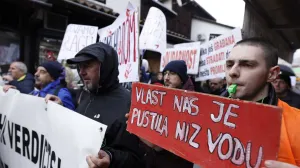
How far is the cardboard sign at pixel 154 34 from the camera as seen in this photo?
4.00 m

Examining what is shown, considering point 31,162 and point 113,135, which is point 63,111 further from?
point 31,162

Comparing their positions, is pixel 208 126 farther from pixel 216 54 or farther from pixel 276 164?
pixel 216 54

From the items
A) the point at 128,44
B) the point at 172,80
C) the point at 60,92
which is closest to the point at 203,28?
the point at 172,80

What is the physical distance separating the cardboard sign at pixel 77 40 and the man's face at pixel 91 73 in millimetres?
2070

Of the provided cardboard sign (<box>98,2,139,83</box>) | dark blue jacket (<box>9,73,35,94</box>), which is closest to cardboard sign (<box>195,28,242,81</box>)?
cardboard sign (<box>98,2,139,83</box>)

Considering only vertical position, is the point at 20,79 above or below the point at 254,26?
below

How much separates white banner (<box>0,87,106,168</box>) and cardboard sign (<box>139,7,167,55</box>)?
209cm

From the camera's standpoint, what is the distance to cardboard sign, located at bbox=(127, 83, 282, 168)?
2.95 ft

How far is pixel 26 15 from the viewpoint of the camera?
6375 millimetres

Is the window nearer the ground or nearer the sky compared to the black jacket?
nearer the sky

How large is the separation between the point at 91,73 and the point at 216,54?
8.31 feet

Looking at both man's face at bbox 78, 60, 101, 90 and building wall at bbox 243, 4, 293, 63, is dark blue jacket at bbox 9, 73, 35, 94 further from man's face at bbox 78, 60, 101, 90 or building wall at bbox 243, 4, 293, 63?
building wall at bbox 243, 4, 293, 63

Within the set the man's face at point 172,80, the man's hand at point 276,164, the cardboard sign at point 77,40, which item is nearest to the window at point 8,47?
the cardboard sign at point 77,40

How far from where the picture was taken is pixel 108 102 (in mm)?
1863
